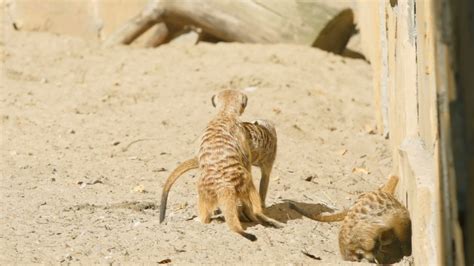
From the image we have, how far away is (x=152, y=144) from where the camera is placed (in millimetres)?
6887

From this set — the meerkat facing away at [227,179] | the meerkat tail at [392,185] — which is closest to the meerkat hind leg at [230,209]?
the meerkat facing away at [227,179]

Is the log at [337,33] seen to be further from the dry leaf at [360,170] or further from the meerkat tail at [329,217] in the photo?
the meerkat tail at [329,217]

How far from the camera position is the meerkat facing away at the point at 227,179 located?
4734mm

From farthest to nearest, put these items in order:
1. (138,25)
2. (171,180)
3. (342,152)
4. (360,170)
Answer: (138,25), (342,152), (360,170), (171,180)

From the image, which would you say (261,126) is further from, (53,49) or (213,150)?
(53,49)

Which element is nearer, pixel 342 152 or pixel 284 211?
pixel 284 211

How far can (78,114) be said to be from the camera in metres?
7.72

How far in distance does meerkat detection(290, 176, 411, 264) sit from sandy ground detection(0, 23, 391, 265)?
4.8 inches

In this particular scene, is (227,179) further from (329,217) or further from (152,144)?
(152,144)

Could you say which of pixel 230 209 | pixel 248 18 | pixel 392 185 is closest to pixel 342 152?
pixel 392 185

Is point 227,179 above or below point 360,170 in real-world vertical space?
above

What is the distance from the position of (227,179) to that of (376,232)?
71 centimetres

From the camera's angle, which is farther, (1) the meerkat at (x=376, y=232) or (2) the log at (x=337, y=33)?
(2) the log at (x=337, y=33)

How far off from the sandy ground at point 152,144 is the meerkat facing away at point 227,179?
0.07 metres
